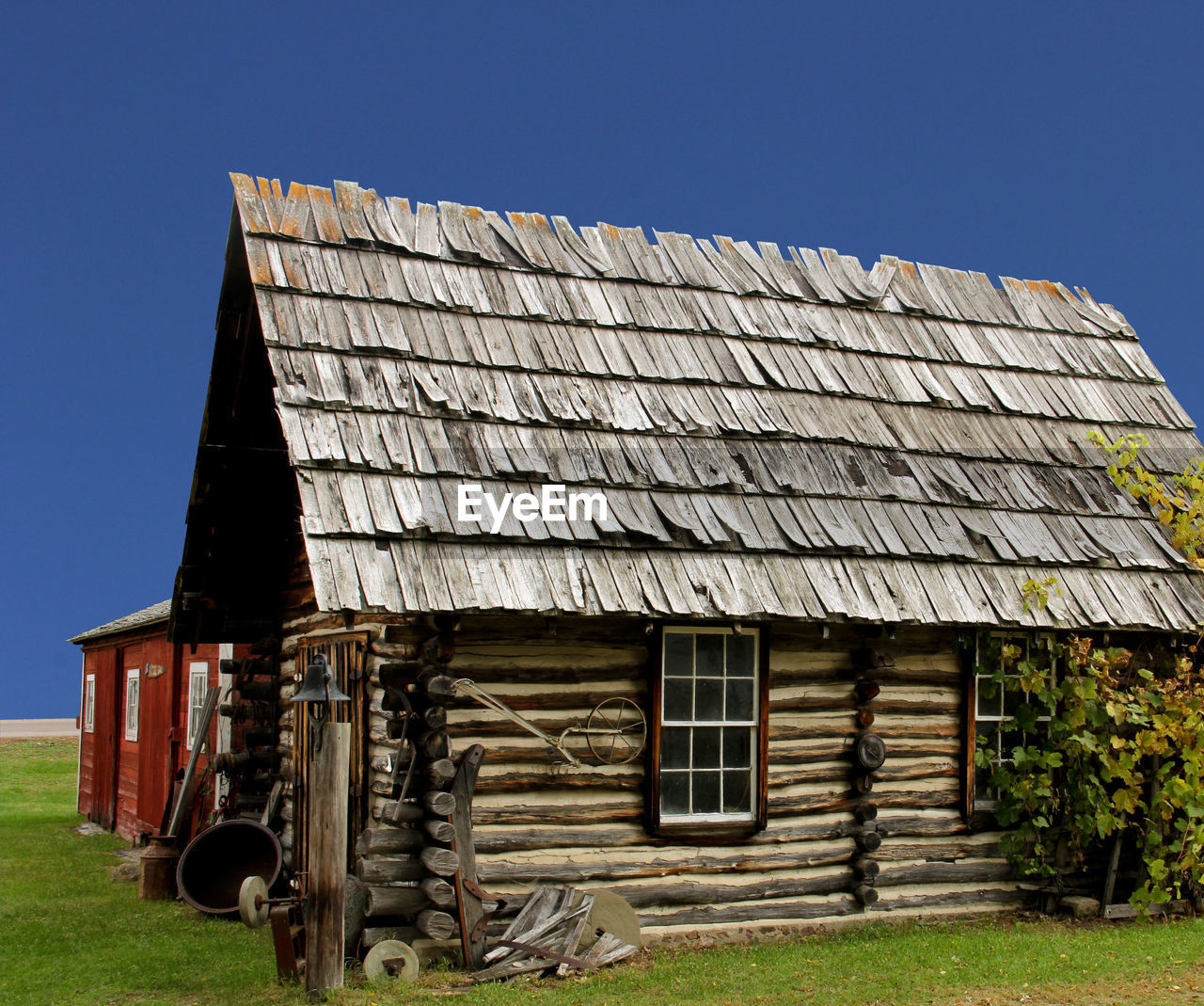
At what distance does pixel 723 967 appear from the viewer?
346 inches

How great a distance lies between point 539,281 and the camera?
11.5 m

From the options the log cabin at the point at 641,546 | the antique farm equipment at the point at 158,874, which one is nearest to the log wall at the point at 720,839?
the log cabin at the point at 641,546

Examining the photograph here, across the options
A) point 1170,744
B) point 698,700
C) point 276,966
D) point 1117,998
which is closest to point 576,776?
point 698,700

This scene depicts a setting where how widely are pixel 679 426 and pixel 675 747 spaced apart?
2814 mm

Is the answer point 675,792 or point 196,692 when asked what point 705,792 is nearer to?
point 675,792

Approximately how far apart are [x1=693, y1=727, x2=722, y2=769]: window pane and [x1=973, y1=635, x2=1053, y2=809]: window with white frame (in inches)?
104

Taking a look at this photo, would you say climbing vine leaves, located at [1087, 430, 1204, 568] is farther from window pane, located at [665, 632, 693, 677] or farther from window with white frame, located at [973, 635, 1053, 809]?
window pane, located at [665, 632, 693, 677]

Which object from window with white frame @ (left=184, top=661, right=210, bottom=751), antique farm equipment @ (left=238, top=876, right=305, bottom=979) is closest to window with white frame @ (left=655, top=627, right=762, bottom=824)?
antique farm equipment @ (left=238, top=876, right=305, bottom=979)

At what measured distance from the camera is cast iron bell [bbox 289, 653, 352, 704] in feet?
25.3

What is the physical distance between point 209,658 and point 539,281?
7.78 metres

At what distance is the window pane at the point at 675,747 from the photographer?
→ 32.0 feet

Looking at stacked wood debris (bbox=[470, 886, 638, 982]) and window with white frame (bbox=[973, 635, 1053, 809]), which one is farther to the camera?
window with white frame (bbox=[973, 635, 1053, 809])

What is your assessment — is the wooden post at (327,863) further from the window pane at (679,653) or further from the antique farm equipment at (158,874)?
the antique farm equipment at (158,874)

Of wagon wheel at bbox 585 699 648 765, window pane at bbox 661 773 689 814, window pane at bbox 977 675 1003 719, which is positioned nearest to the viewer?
wagon wheel at bbox 585 699 648 765
